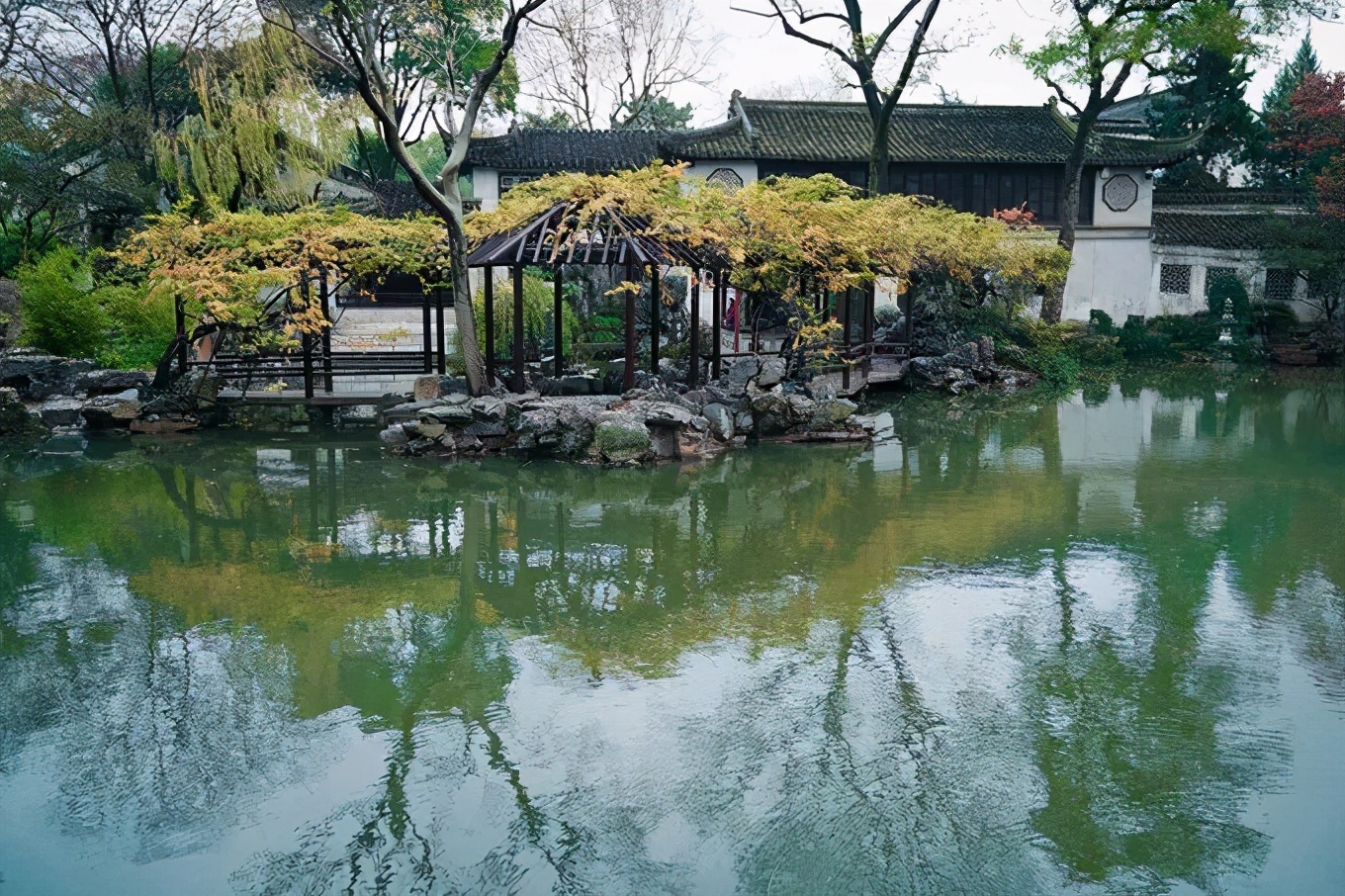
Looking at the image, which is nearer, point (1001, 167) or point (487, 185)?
point (487, 185)

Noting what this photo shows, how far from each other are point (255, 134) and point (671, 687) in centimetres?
1444

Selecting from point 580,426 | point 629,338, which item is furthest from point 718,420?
point 580,426

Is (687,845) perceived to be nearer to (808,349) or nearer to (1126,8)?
(808,349)

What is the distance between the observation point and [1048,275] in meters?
21.9

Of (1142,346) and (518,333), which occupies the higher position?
(518,333)

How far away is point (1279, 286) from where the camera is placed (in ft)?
87.4

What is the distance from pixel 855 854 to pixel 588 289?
56.7 feet

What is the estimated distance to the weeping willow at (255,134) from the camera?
17.8 m

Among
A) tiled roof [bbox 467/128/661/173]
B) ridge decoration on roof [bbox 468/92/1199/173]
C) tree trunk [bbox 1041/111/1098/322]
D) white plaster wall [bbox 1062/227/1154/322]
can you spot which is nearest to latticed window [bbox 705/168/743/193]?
ridge decoration on roof [bbox 468/92/1199/173]

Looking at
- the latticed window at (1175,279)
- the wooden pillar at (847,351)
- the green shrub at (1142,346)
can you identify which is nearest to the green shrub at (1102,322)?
the green shrub at (1142,346)

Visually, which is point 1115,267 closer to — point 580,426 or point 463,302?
point 463,302

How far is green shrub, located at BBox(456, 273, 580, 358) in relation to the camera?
59.0ft

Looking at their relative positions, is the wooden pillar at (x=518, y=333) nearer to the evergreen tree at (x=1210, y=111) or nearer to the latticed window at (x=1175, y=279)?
the latticed window at (x=1175, y=279)

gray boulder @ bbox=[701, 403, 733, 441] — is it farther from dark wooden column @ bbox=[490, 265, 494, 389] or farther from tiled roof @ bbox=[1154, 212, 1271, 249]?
tiled roof @ bbox=[1154, 212, 1271, 249]
